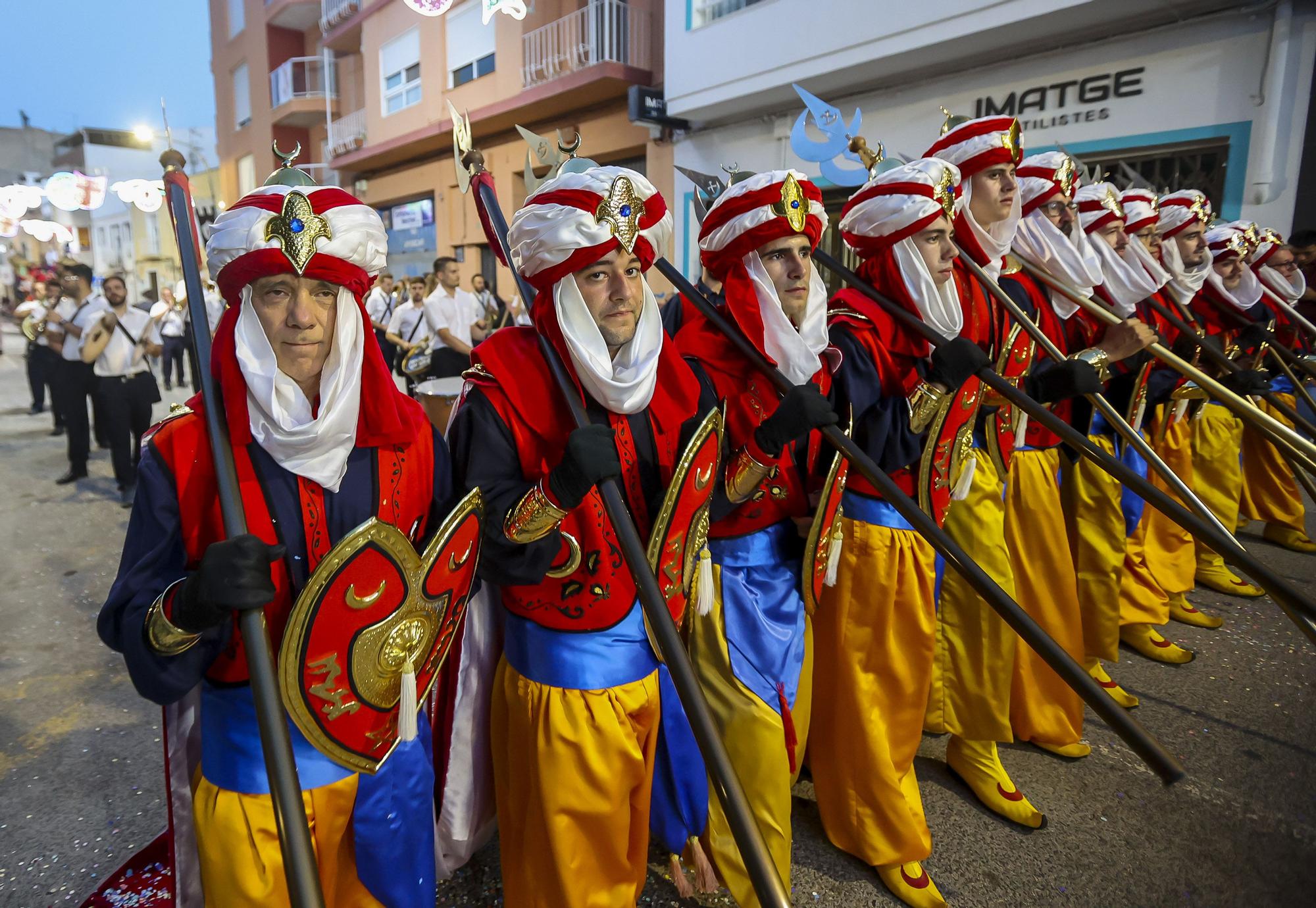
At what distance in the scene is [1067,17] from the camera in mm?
6895

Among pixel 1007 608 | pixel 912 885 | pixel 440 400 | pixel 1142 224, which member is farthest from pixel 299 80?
pixel 1007 608

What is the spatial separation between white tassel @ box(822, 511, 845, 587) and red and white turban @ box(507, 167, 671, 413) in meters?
0.80

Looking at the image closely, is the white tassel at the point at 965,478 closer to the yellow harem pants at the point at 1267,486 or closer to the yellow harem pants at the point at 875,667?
the yellow harem pants at the point at 875,667

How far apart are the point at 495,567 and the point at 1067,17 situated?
309 inches

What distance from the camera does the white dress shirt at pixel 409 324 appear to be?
31.1 feet

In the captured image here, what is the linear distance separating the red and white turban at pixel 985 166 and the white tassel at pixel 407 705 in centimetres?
247

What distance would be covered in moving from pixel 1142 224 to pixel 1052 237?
129 cm

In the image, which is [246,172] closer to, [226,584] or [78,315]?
[78,315]

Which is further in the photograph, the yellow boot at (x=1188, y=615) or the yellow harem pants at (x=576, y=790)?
the yellow boot at (x=1188, y=615)

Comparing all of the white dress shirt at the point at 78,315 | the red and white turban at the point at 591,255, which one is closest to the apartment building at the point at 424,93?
the white dress shirt at the point at 78,315

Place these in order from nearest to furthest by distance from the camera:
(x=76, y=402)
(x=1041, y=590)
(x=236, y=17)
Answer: (x=1041, y=590)
(x=76, y=402)
(x=236, y=17)

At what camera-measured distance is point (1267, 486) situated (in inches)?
213

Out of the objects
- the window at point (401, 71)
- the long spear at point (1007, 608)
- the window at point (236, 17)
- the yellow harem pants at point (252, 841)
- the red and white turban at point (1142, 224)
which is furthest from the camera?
the window at point (236, 17)

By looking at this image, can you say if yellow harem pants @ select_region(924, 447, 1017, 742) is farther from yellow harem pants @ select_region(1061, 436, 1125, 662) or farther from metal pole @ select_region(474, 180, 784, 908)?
metal pole @ select_region(474, 180, 784, 908)
